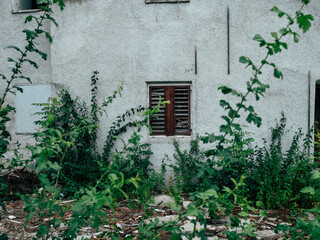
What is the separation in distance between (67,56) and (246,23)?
3785 millimetres

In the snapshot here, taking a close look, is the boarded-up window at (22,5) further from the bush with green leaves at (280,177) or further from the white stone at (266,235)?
the white stone at (266,235)

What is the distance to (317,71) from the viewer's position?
17.6ft

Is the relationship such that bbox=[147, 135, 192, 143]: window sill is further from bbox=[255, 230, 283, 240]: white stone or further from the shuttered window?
bbox=[255, 230, 283, 240]: white stone

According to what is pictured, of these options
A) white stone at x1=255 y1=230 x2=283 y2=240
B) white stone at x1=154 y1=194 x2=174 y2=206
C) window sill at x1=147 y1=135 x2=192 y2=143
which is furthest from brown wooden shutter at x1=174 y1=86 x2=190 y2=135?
white stone at x1=255 y1=230 x2=283 y2=240

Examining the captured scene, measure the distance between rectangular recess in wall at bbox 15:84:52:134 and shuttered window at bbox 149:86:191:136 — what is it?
2514 mm

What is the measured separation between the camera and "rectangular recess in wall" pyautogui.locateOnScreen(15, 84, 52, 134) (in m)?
6.07

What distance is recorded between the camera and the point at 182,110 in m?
5.62

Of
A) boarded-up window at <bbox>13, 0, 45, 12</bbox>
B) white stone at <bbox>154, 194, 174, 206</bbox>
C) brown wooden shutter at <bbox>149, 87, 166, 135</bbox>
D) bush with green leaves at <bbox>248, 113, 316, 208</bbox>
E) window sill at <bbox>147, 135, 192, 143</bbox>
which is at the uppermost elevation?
boarded-up window at <bbox>13, 0, 45, 12</bbox>

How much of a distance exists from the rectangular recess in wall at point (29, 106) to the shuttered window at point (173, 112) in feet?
8.25

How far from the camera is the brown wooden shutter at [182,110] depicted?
5.59 m

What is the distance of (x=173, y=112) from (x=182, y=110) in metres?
0.19

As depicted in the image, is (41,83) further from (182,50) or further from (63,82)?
(182,50)

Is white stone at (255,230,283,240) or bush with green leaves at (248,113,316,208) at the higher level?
bush with green leaves at (248,113,316,208)

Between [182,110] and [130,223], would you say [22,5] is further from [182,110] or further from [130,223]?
[130,223]
